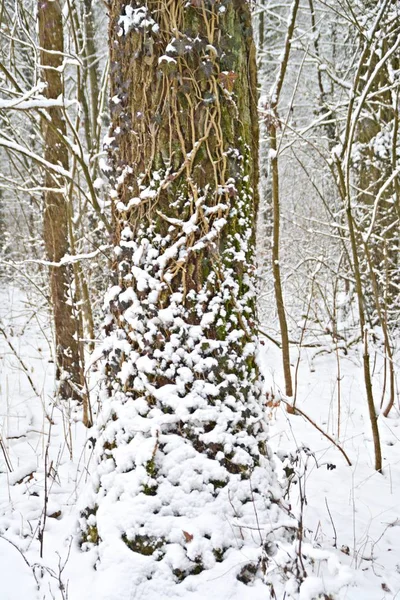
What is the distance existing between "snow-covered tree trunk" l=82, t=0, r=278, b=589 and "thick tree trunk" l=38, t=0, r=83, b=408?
7.28 feet

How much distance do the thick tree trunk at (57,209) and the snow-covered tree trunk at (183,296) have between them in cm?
222

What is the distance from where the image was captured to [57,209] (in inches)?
167

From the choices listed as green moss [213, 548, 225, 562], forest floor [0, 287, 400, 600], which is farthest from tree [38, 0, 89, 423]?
green moss [213, 548, 225, 562]

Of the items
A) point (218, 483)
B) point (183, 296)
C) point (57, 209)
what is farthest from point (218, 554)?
point (57, 209)

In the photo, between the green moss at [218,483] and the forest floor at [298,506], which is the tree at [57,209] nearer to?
the forest floor at [298,506]

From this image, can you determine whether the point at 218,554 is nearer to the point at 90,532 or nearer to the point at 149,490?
the point at 149,490

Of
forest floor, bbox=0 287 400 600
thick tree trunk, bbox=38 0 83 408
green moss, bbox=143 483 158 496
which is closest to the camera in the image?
forest floor, bbox=0 287 400 600

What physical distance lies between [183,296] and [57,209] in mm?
2769

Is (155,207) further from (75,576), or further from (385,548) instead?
(385,548)

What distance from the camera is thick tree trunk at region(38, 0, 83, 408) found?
13.3 ft

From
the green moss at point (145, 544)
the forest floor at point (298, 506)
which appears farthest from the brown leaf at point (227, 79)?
the green moss at point (145, 544)

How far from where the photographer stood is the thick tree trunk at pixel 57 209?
13.3 ft

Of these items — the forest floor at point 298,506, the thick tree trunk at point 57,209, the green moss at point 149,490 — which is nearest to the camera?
the forest floor at point 298,506

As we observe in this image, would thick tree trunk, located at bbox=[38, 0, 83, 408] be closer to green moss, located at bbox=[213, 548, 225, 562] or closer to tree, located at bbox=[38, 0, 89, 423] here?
tree, located at bbox=[38, 0, 89, 423]
